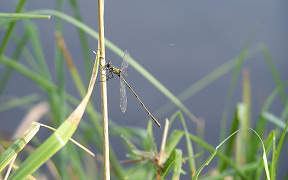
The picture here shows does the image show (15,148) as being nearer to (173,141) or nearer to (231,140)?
(173,141)

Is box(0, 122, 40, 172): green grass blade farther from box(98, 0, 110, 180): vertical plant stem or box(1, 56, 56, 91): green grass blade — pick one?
box(1, 56, 56, 91): green grass blade

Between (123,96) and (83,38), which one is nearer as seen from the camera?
(123,96)

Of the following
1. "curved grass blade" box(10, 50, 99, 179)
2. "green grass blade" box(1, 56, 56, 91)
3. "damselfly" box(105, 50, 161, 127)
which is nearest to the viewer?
"curved grass blade" box(10, 50, 99, 179)

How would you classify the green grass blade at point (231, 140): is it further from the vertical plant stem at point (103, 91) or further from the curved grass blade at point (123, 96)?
the vertical plant stem at point (103, 91)

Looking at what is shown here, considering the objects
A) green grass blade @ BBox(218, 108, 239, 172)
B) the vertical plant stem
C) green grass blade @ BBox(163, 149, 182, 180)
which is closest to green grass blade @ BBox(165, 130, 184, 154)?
green grass blade @ BBox(163, 149, 182, 180)

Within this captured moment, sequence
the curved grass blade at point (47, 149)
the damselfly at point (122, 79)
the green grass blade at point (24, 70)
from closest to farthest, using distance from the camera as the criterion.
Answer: the curved grass blade at point (47, 149)
the damselfly at point (122, 79)
the green grass blade at point (24, 70)

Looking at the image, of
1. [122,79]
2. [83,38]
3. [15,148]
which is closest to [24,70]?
[83,38]

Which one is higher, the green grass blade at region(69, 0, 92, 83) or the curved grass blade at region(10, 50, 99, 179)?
the green grass blade at region(69, 0, 92, 83)

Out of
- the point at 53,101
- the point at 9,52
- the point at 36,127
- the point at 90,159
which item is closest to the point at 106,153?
the point at 36,127

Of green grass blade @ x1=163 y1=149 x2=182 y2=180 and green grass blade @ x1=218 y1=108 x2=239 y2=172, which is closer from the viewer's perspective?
green grass blade @ x1=163 y1=149 x2=182 y2=180

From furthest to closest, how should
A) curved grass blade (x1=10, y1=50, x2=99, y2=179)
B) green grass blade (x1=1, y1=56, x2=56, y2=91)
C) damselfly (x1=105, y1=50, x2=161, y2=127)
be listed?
1. green grass blade (x1=1, y1=56, x2=56, y2=91)
2. damselfly (x1=105, y1=50, x2=161, y2=127)
3. curved grass blade (x1=10, y1=50, x2=99, y2=179)

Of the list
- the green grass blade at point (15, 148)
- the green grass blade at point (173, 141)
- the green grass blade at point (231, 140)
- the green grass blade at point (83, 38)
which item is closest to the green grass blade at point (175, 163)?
the green grass blade at point (173, 141)
